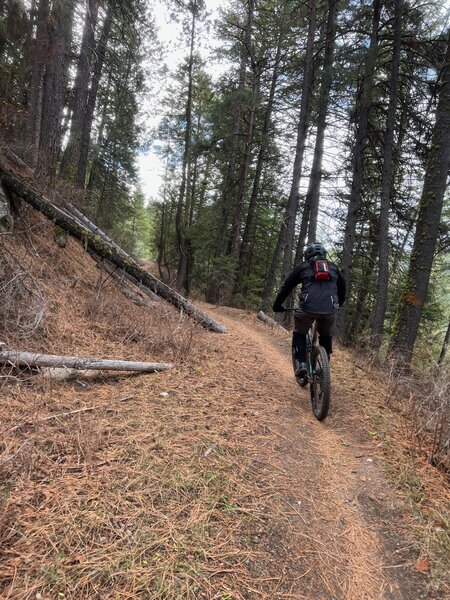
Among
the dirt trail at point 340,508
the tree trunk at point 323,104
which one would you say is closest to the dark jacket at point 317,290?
the dirt trail at point 340,508

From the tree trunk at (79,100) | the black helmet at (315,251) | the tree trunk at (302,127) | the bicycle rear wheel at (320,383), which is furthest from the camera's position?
the tree trunk at (302,127)

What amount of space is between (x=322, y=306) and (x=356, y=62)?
8.91 meters

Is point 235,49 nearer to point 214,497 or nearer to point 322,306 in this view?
point 322,306

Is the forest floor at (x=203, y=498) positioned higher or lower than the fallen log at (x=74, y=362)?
lower

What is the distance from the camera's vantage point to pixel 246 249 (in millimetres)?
17375

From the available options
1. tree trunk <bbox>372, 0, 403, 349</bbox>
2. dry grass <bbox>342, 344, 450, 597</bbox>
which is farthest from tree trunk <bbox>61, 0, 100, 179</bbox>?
dry grass <bbox>342, 344, 450, 597</bbox>

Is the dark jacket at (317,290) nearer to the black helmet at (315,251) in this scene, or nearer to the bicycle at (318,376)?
the black helmet at (315,251)

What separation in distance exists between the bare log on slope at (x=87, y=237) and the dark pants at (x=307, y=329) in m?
2.70

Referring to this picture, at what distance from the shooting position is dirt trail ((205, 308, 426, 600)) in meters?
1.94

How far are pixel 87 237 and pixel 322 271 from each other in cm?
409

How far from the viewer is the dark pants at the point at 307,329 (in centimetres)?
432

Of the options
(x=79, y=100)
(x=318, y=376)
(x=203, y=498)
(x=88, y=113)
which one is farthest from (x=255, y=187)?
(x=203, y=498)

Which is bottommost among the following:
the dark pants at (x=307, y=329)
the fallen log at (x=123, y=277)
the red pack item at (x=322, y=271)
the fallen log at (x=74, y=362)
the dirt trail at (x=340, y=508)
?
the dirt trail at (x=340, y=508)

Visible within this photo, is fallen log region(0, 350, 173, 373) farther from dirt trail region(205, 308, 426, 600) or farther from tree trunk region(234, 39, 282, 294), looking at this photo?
tree trunk region(234, 39, 282, 294)
